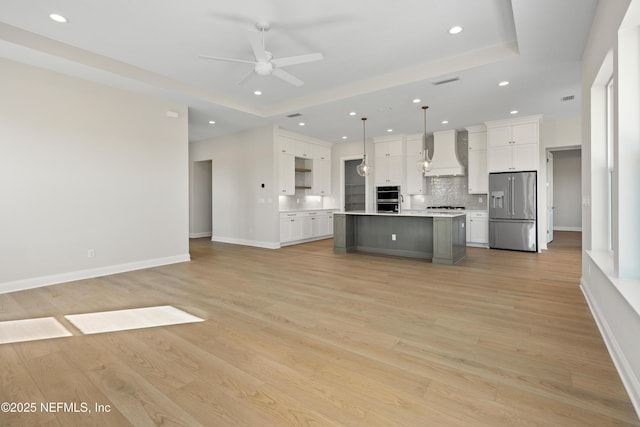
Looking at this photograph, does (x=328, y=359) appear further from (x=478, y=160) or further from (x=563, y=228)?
(x=563, y=228)

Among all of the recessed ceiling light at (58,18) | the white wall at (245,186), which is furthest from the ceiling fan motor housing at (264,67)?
the white wall at (245,186)

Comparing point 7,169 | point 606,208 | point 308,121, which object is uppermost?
point 308,121

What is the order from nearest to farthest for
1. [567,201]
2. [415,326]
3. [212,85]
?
[415,326] → [212,85] → [567,201]

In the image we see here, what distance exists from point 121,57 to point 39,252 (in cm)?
296

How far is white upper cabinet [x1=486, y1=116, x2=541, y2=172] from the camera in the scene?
6617mm

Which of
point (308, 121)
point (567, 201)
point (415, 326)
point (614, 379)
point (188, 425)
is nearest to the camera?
point (188, 425)

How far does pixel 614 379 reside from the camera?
Answer: 1.90 meters

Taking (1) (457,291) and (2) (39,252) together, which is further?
(2) (39,252)

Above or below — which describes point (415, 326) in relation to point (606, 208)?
below

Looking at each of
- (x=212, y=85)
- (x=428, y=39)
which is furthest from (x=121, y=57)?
(x=428, y=39)

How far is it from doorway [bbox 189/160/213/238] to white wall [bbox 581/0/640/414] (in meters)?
9.15

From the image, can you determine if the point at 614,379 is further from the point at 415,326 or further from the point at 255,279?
the point at 255,279

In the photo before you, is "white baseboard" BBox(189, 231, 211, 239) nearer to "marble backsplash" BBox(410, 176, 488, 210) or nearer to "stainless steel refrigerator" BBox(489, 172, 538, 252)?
"marble backsplash" BBox(410, 176, 488, 210)

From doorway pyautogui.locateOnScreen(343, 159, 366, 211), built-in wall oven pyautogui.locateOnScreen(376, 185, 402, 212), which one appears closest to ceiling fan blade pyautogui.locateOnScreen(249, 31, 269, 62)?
built-in wall oven pyautogui.locateOnScreen(376, 185, 402, 212)
